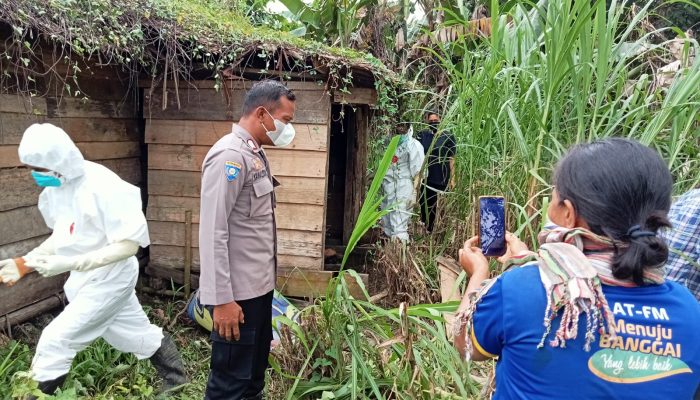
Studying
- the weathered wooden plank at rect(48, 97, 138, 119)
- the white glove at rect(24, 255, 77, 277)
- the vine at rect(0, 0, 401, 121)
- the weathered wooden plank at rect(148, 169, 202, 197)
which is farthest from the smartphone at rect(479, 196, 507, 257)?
the weathered wooden plank at rect(148, 169, 202, 197)

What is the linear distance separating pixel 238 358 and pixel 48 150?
139 cm

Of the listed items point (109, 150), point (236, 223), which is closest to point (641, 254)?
point (236, 223)

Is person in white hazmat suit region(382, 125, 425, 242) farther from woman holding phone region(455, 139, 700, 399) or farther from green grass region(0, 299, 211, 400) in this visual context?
woman holding phone region(455, 139, 700, 399)

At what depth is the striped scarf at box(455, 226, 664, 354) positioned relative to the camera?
3.25 feet

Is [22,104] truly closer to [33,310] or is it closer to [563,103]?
[33,310]

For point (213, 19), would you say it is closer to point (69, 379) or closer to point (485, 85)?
point (485, 85)

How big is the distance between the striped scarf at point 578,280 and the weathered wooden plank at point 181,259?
3262 mm

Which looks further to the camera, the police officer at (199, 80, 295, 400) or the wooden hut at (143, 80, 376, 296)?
the wooden hut at (143, 80, 376, 296)

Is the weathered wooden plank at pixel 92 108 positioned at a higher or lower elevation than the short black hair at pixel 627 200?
higher

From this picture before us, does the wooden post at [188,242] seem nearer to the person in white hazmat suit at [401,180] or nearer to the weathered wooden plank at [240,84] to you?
the weathered wooden plank at [240,84]

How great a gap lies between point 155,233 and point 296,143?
1.51 metres

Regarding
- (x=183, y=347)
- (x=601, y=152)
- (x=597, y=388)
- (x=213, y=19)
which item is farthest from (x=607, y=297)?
(x=213, y=19)

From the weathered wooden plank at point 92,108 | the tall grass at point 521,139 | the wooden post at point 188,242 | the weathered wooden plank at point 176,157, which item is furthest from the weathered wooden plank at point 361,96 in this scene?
the weathered wooden plank at point 92,108

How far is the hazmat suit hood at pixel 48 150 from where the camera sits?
2.43 m
